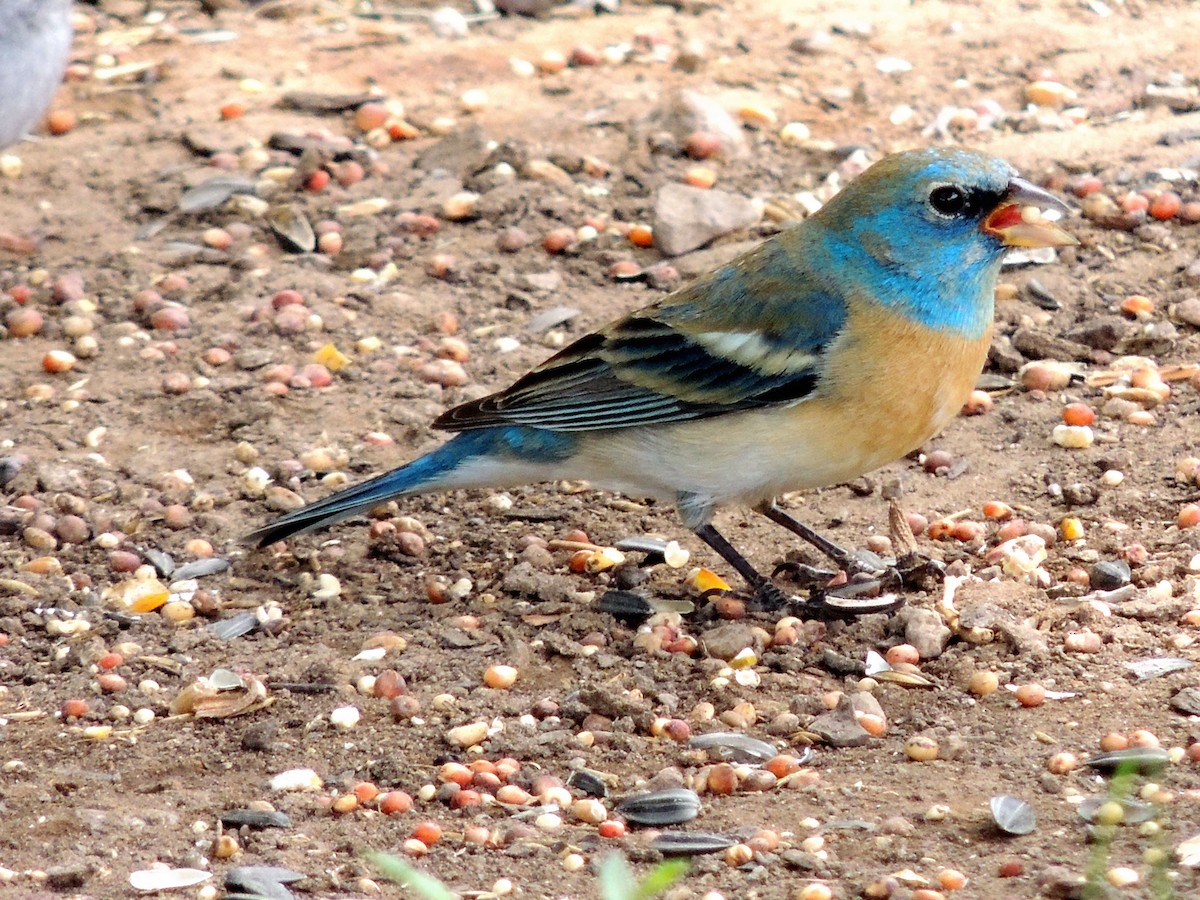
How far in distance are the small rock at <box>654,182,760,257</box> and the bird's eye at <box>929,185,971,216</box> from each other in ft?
6.19

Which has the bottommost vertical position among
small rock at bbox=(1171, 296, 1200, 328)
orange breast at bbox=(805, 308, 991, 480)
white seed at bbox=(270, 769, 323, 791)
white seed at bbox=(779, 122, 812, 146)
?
white seed at bbox=(270, 769, 323, 791)

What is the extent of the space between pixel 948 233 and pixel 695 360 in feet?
2.35

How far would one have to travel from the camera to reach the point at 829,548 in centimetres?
465

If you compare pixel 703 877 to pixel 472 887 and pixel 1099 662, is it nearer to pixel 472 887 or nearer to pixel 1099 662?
pixel 472 887

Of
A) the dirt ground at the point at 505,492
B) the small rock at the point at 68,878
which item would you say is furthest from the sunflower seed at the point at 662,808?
the small rock at the point at 68,878

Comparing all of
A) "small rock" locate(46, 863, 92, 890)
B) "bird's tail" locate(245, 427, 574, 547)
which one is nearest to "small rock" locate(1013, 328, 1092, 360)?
"bird's tail" locate(245, 427, 574, 547)

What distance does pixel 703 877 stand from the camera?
3291mm

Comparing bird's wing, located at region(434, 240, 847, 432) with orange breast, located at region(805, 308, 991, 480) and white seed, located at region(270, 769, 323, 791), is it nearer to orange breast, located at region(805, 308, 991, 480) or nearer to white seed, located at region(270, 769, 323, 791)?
orange breast, located at region(805, 308, 991, 480)

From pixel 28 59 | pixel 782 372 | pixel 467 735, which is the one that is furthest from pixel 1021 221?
pixel 28 59

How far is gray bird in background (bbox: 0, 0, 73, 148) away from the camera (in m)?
6.40

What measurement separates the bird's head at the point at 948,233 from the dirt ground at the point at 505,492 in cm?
72

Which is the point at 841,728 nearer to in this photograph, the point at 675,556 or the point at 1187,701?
the point at 1187,701

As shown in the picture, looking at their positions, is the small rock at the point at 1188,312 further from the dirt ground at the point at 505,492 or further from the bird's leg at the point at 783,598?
the bird's leg at the point at 783,598

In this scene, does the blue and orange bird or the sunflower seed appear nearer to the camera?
the sunflower seed
